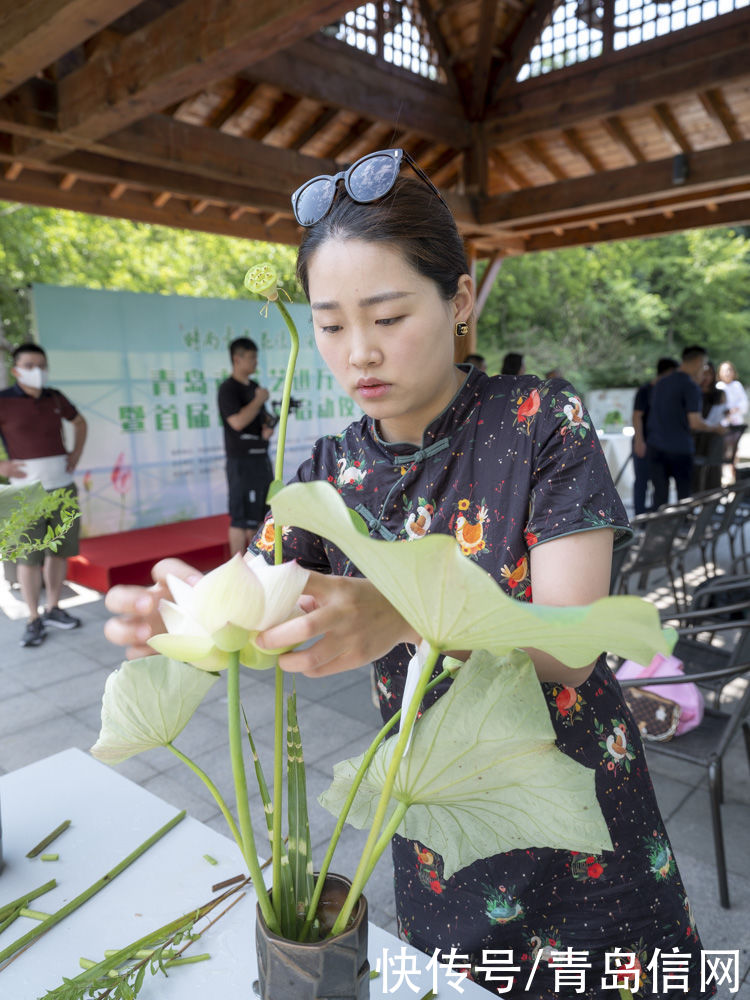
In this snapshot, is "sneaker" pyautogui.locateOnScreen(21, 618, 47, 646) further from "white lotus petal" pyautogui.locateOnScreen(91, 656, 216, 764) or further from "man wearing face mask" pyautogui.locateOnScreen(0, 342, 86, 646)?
"white lotus petal" pyautogui.locateOnScreen(91, 656, 216, 764)

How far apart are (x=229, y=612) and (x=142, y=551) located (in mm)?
5015

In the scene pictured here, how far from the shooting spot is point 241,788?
0.48 metres

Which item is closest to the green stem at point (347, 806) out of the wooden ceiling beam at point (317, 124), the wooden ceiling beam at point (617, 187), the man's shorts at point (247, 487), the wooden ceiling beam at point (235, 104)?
the man's shorts at point (247, 487)

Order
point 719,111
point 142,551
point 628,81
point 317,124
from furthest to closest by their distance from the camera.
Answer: point 142,551, point 317,124, point 719,111, point 628,81

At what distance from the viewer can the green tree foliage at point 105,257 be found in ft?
37.2

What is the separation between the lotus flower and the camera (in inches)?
15.4

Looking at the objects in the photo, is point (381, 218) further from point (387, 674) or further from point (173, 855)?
point (173, 855)

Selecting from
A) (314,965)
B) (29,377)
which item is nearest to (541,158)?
(29,377)

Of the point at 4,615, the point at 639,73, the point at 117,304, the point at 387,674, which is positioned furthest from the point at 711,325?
the point at 387,674

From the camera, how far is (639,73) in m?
4.49

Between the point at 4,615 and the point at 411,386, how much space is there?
4669mm

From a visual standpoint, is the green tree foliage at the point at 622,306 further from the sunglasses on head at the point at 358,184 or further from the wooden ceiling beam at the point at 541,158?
the sunglasses on head at the point at 358,184

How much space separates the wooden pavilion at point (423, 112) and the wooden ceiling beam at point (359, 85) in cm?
1

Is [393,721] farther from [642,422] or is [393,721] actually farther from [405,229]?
[642,422]
